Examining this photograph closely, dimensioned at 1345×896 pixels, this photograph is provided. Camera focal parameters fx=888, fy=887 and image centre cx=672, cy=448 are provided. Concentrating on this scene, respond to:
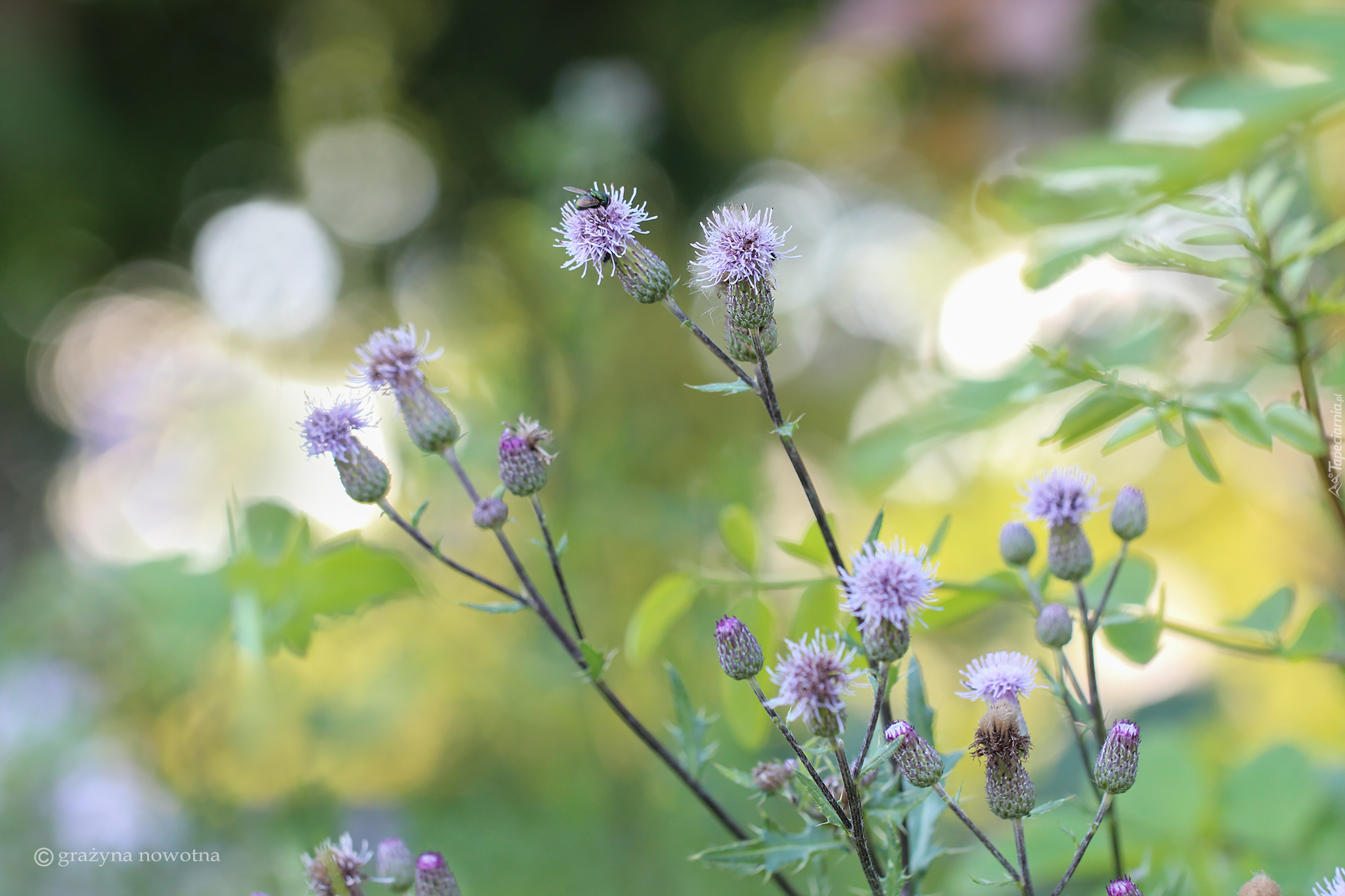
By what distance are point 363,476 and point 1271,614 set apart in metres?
0.55

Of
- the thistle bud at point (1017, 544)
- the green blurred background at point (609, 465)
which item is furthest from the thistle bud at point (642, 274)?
the thistle bud at point (1017, 544)

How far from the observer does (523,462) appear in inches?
17.5

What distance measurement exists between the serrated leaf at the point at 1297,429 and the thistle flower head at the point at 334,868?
0.46 metres

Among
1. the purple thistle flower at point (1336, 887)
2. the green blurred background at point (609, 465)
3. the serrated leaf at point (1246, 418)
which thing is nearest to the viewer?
the purple thistle flower at point (1336, 887)

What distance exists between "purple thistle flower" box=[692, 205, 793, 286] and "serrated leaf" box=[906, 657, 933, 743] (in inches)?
7.7

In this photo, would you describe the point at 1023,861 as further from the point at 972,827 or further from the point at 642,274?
the point at 642,274

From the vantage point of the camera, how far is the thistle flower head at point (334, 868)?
384 mm

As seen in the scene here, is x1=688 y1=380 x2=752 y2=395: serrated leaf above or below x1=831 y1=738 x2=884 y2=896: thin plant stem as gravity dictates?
above

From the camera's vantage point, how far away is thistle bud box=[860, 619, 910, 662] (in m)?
0.34

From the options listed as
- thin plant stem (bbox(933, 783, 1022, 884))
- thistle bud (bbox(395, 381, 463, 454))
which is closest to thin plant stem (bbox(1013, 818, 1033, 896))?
thin plant stem (bbox(933, 783, 1022, 884))

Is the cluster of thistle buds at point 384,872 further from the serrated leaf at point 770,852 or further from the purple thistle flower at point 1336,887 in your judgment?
the purple thistle flower at point 1336,887

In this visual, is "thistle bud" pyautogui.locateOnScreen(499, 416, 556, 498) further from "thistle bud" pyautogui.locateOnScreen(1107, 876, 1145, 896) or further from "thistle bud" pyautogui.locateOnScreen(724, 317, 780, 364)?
"thistle bud" pyautogui.locateOnScreen(1107, 876, 1145, 896)

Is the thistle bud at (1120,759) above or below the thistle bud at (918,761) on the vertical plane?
below

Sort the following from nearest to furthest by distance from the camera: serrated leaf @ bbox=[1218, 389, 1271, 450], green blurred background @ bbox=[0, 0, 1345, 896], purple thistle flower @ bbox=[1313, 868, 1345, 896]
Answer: purple thistle flower @ bbox=[1313, 868, 1345, 896], serrated leaf @ bbox=[1218, 389, 1271, 450], green blurred background @ bbox=[0, 0, 1345, 896]
